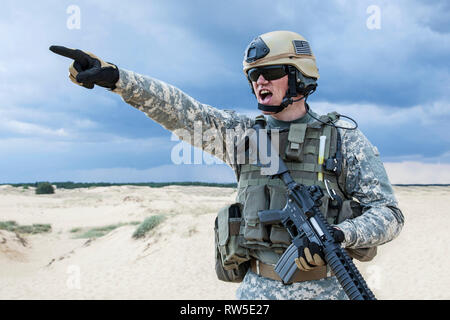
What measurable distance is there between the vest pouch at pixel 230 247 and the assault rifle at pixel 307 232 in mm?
271

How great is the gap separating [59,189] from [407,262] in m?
46.3

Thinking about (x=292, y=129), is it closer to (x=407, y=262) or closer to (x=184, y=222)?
(x=407, y=262)

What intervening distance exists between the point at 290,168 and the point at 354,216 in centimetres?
52

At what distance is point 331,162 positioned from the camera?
8.97 feet

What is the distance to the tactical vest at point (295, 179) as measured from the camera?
271cm

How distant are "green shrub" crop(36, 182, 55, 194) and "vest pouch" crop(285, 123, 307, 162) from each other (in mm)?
50441

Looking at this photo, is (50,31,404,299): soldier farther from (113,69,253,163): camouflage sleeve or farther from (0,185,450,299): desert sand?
(0,185,450,299): desert sand

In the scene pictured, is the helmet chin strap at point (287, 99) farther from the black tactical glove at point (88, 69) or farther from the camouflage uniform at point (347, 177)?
the black tactical glove at point (88, 69)

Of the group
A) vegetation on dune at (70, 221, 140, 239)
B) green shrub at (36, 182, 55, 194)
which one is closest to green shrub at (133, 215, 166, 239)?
vegetation on dune at (70, 221, 140, 239)

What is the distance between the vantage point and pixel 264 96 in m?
2.93

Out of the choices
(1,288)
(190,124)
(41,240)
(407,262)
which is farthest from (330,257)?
(41,240)

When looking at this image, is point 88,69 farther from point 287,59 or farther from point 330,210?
point 330,210

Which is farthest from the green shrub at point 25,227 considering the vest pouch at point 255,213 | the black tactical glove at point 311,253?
the black tactical glove at point 311,253

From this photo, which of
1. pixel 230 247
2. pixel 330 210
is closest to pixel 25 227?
pixel 230 247
